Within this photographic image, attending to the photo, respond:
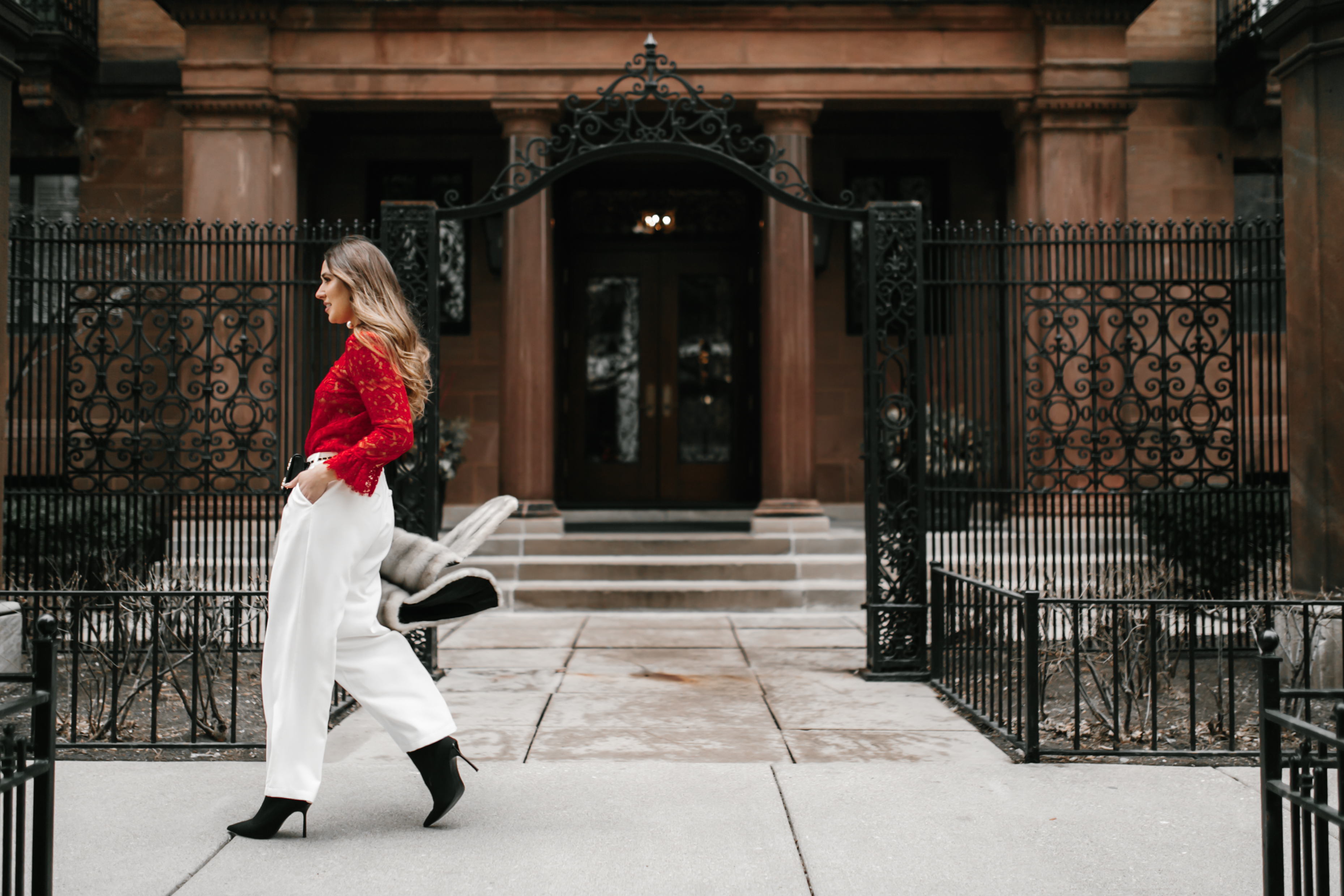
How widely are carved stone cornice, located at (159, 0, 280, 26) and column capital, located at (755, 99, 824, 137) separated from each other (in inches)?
222

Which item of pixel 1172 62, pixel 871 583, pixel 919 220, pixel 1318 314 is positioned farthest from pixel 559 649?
pixel 1172 62

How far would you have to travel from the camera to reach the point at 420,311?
25.1 feet

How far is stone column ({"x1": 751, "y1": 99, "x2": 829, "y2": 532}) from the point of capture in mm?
12398

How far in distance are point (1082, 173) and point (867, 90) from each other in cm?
264

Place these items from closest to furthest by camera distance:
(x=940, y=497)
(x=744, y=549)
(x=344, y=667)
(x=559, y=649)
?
(x=344, y=667) < (x=559, y=649) < (x=940, y=497) < (x=744, y=549)

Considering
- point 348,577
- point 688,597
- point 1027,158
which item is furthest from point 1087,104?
point 348,577

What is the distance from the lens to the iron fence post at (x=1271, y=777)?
287cm

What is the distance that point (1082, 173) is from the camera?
42.0 ft

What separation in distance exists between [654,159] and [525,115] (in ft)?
9.70

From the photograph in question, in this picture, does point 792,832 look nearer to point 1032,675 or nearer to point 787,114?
point 1032,675

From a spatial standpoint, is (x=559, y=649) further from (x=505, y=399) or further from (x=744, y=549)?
(x=505, y=399)

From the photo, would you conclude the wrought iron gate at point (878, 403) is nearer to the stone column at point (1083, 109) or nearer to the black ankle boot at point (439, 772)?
the stone column at point (1083, 109)

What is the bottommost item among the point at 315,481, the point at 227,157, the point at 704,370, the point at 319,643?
the point at 319,643

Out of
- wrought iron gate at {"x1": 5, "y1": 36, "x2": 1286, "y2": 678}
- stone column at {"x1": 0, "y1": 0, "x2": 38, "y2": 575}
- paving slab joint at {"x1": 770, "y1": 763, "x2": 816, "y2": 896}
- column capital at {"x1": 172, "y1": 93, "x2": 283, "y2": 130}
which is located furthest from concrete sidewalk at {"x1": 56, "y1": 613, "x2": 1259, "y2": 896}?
column capital at {"x1": 172, "y1": 93, "x2": 283, "y2": 130}
